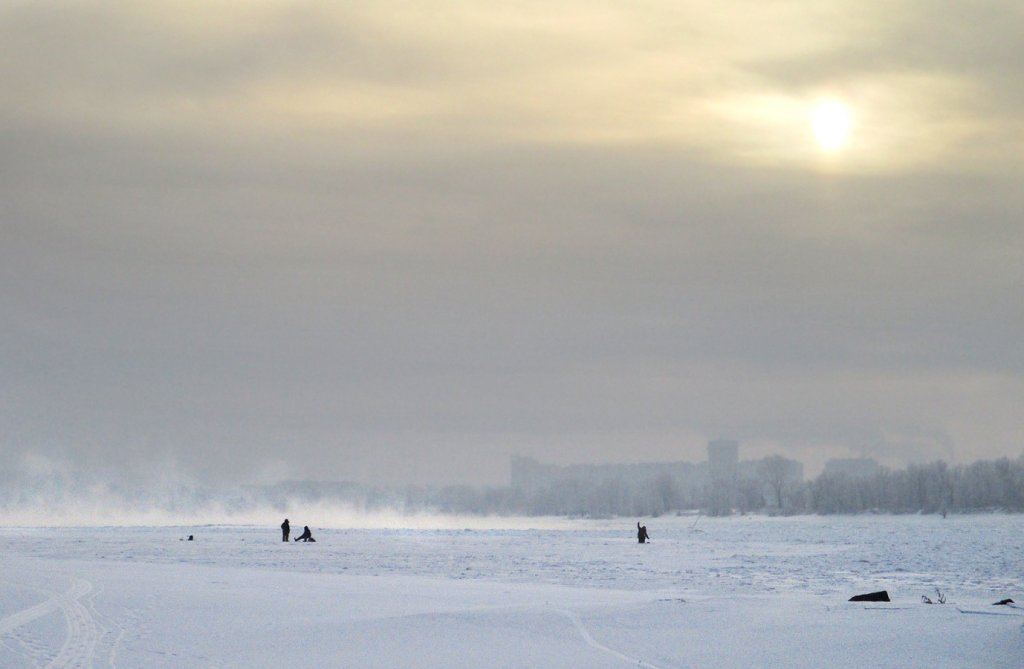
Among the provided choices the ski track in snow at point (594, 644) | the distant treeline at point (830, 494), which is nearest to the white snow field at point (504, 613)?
the ski track in snow at point (594, 644)

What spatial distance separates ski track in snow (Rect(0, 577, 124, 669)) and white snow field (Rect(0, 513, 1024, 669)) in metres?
0.06

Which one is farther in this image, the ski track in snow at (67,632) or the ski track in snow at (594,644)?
the ski track in snow at (67,632)

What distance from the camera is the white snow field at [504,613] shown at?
594 inches

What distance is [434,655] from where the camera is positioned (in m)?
15.6

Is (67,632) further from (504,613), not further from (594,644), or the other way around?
(594,644)

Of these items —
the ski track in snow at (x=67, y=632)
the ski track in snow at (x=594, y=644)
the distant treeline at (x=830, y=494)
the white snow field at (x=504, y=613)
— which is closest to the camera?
the ski track in snow at (x=594, y=644)

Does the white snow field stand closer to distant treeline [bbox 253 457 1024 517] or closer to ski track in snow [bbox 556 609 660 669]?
ski track in snow [bbox 556 609 660 669]

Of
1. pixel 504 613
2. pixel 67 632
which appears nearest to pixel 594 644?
pixel 504 613

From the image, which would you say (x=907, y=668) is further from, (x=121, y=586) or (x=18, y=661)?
(x=121, y=586)

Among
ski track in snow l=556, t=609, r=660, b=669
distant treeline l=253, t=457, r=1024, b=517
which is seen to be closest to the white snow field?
ski track in snow l=556, t=609, r=660, b=669

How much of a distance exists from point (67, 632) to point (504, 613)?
7.48m

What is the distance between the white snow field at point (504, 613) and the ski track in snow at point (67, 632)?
6cm

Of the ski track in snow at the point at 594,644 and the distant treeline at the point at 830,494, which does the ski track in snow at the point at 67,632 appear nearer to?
the ski track in snow at the point at 594,644

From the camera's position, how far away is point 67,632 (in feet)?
56.7
